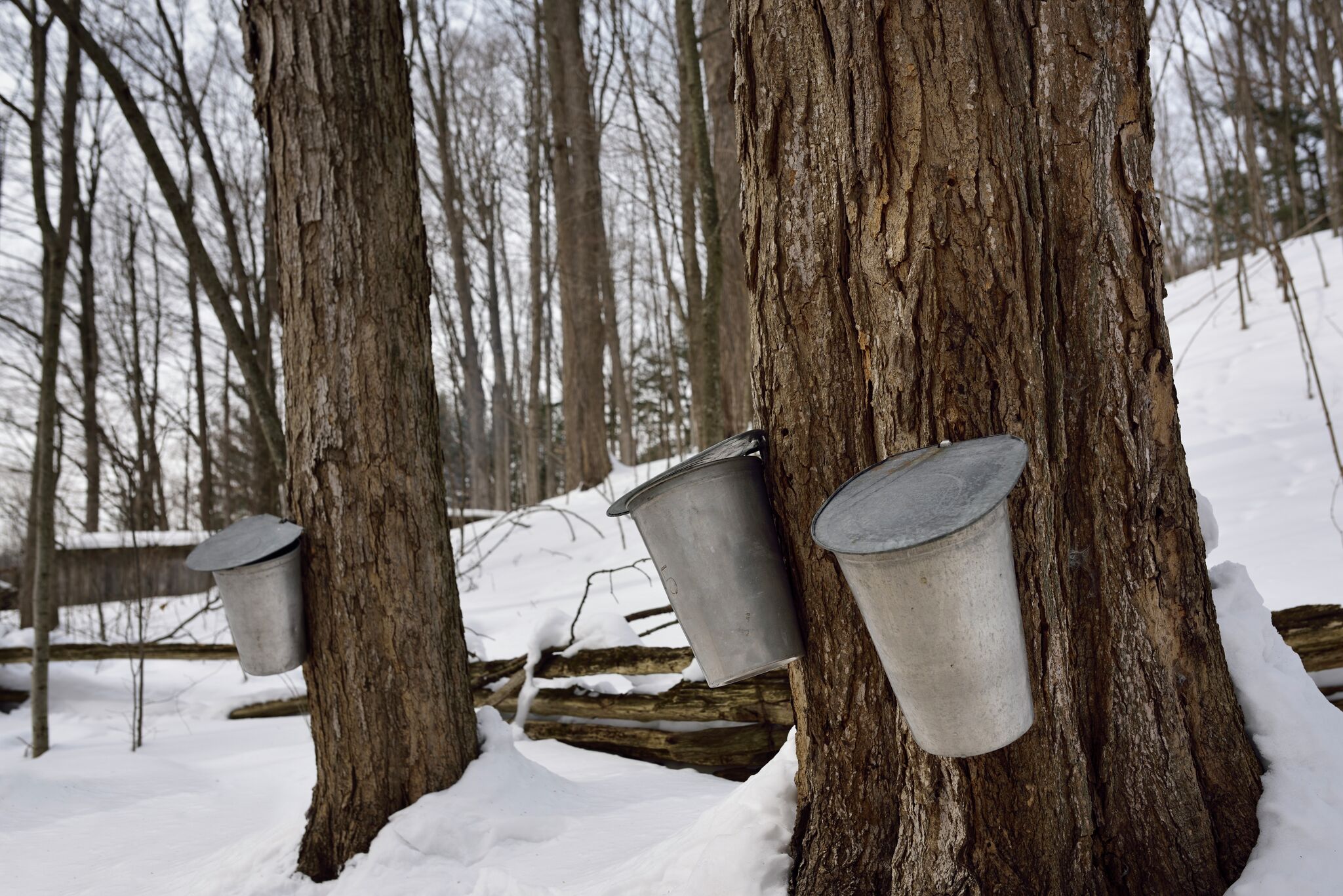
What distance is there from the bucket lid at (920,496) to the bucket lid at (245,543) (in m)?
1.80

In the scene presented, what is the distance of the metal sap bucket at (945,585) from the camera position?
1177mm

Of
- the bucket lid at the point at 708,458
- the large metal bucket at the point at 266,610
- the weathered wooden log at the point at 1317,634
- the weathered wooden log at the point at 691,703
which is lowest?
the weathered wooden log at the point at 691,703

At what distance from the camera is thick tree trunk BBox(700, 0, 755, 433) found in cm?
864

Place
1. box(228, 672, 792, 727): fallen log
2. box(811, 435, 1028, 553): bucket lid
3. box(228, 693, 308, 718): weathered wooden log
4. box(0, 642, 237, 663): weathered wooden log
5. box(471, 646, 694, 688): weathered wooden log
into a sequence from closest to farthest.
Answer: box(811, 435, 1028, 553): bucket lid
box(228, 672, 792, 727): fallen log
box(471, 646, 694, 688): weathered wooden log
box(228, 693, 308, 718): weathered wooden log
box(0, 642, 237, 663): weathered wooden log

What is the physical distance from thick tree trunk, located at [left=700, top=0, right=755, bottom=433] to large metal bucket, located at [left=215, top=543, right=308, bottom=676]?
5495 millimetres

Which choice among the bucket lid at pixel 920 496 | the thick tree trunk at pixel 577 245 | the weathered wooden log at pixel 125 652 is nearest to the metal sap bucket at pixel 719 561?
the bucket lid at pixel 920 496

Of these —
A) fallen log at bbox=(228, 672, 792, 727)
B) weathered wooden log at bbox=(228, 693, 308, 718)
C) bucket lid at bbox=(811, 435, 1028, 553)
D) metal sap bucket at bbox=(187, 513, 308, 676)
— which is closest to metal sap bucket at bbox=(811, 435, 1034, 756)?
bucket lid at bbox=(811, 435, 1028, 553)

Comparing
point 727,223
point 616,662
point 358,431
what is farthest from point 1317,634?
point 727,223

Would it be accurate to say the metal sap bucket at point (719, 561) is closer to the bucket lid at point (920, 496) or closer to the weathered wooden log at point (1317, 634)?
Answer: the bucket lid at point (920, 496)

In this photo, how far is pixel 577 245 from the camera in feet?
35.8

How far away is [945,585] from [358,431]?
6.44 ft

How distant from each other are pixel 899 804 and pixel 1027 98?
4.45ft

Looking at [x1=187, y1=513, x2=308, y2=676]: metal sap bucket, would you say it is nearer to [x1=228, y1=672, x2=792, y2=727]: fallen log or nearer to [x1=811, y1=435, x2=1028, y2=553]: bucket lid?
[x1=228, y1=672, x2=792, y2=727]: fallen log

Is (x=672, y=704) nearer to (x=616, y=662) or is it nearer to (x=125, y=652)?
(x=616, y=662)
